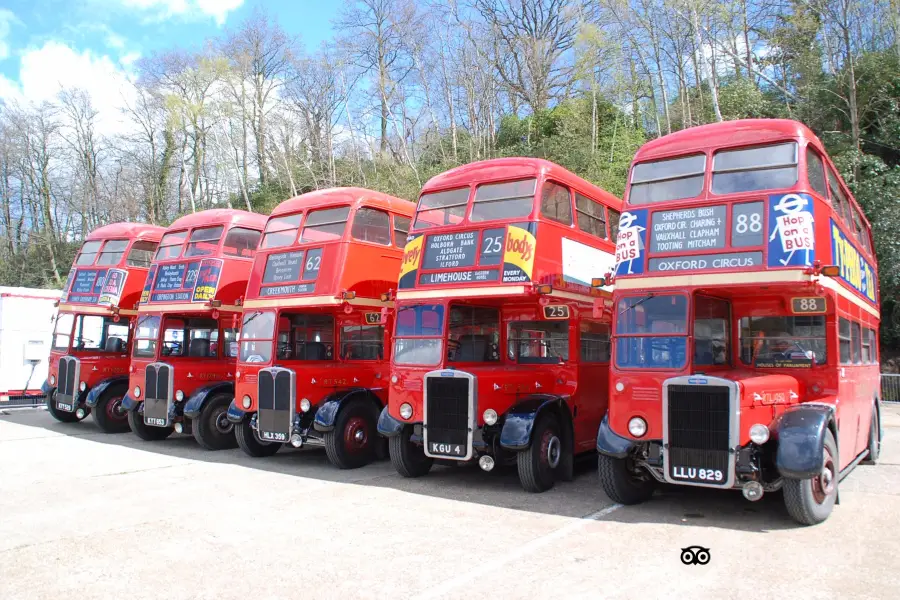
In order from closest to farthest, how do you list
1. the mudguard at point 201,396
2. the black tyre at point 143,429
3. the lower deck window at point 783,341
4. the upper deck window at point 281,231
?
the lower deck window at point 783,341 → the upper deck window at point 281,231 → the mudguard at point 201,396 → the black tyre at point 143,429

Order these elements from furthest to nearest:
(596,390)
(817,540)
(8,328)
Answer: (8,328), (596,390), (817,540)

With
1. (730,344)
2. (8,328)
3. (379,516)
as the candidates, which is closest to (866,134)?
(730,344)

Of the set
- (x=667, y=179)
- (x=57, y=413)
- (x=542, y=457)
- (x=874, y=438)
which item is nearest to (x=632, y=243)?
(x=667, y=179)

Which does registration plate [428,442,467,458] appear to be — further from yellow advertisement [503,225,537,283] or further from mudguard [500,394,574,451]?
yellow advertisement [503,225,537,283]

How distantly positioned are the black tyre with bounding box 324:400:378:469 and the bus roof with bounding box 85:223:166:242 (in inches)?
307

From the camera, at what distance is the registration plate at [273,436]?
408 inches

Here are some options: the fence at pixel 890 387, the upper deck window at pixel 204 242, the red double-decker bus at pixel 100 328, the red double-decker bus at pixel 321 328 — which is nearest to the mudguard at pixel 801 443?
the red double-decker bus at pixel 321 328

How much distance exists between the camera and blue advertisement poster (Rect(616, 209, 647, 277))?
287 inches

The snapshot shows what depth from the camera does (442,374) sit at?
341 inches

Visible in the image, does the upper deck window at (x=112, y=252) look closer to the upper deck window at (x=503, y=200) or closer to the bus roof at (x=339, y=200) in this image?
the bus roof at (x=339, y=200)

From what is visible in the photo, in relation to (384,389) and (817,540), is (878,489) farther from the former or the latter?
(384,389)

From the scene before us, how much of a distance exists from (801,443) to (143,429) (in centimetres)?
1158

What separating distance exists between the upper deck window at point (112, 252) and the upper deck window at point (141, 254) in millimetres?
188

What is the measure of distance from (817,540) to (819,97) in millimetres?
20808
